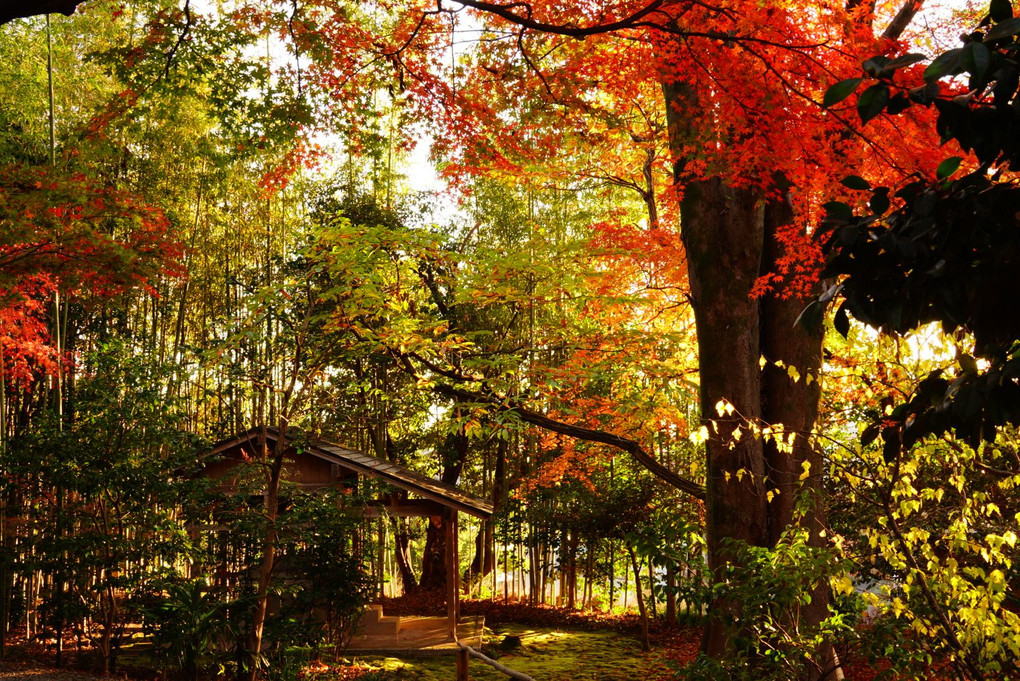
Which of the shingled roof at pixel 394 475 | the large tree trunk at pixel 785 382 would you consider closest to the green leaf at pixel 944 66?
the large tree trunk at pixel 785 382

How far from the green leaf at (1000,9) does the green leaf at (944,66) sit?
0.17m

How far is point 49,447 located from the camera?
7.71 m

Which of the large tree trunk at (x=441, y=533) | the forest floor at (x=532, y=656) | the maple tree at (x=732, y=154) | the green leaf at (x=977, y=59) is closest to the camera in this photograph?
the green leaf at (x=977, y=59)

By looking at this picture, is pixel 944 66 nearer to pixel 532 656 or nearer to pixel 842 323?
pixel 842 323

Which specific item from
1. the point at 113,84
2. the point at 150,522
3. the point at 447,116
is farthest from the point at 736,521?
the point at 113,84

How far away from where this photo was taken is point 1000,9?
4.74ft

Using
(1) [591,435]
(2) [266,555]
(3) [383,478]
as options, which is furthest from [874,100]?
(3) [383,478]

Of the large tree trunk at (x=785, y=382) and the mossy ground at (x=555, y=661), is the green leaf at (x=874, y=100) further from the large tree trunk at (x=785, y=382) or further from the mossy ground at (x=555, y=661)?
the mossy ground at (x=555, y=661)

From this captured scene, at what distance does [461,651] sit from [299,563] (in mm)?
2474

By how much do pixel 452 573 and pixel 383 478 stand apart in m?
1.67

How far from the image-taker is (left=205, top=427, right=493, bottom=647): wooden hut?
10.4m

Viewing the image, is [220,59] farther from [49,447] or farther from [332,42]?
[49,447]

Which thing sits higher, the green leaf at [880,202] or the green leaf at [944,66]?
the green leaf at [944,66]

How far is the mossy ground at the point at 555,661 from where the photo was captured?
390 inches
